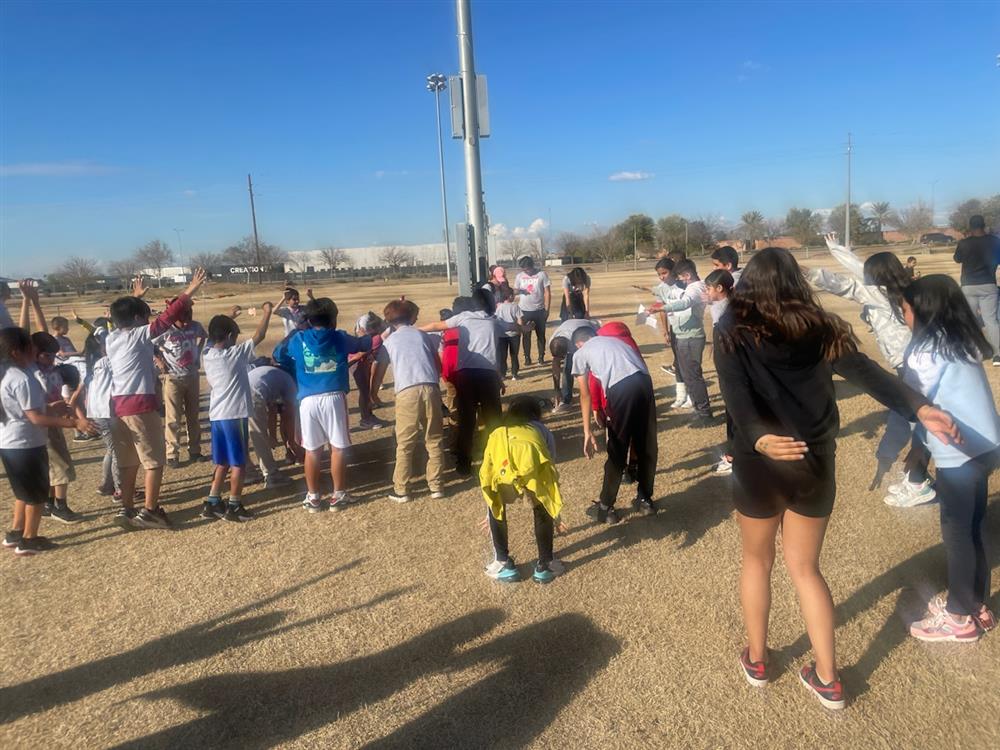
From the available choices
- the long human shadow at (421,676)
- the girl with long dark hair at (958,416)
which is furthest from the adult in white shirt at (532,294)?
the girl with long dark hair at (958,416)

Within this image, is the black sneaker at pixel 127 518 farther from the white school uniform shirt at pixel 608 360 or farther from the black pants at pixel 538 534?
the white school uniform shirt at pixel 608 360

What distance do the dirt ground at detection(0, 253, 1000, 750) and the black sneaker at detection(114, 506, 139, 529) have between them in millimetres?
124

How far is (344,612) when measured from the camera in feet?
13.1

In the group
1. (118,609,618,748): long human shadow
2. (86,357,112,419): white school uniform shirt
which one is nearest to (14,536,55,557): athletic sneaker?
(86,357,112,419): white school uniform shirt

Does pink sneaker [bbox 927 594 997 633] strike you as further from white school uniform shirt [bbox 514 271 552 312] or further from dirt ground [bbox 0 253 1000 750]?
white school uniform shirt [bbox 514 271 552 312]

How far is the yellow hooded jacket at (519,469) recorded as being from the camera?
12.7 ft

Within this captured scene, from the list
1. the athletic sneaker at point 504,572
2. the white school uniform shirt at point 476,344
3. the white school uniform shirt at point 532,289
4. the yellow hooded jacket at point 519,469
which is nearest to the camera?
the yellow hooded jacket at point 519,469

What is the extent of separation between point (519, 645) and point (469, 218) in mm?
7707

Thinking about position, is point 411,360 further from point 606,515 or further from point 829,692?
point 829,692

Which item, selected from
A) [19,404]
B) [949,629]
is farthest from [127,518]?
[949,629]

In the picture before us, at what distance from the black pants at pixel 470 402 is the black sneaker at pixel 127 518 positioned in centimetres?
275

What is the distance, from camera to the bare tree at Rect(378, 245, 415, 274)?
7840 cm

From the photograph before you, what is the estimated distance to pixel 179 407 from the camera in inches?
285

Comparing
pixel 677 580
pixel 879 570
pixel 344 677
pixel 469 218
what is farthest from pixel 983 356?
pixel 469 218
